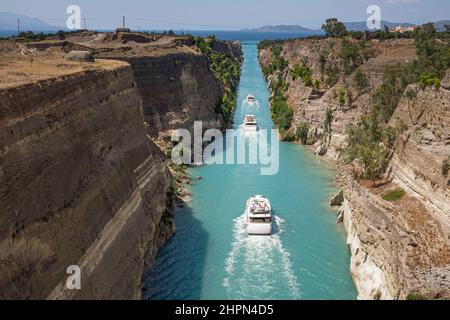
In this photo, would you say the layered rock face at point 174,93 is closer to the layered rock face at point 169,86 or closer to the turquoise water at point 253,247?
the layered rock face at point 169,86

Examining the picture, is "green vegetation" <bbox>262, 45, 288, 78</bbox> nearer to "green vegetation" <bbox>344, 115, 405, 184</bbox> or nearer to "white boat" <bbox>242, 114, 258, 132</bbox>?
"white boat" <bbox>242, 114, 258, 132</bbox>

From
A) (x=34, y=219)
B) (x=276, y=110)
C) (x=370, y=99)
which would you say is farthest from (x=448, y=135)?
(x=276, y=110)

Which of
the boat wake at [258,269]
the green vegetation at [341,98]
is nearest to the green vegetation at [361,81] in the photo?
the green vegetation at [341,98]

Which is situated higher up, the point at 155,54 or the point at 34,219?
the point at 155,54

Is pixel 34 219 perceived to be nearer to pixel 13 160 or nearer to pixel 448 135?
pixel 13 160

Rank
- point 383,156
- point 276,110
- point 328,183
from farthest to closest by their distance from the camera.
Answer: point 276,110, point 328,183, point 383,156

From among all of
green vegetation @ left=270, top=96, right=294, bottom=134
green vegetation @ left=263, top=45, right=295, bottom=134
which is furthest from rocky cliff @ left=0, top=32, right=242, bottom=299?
green vegetation @ left=270, top=96, right=294, bottom=134
